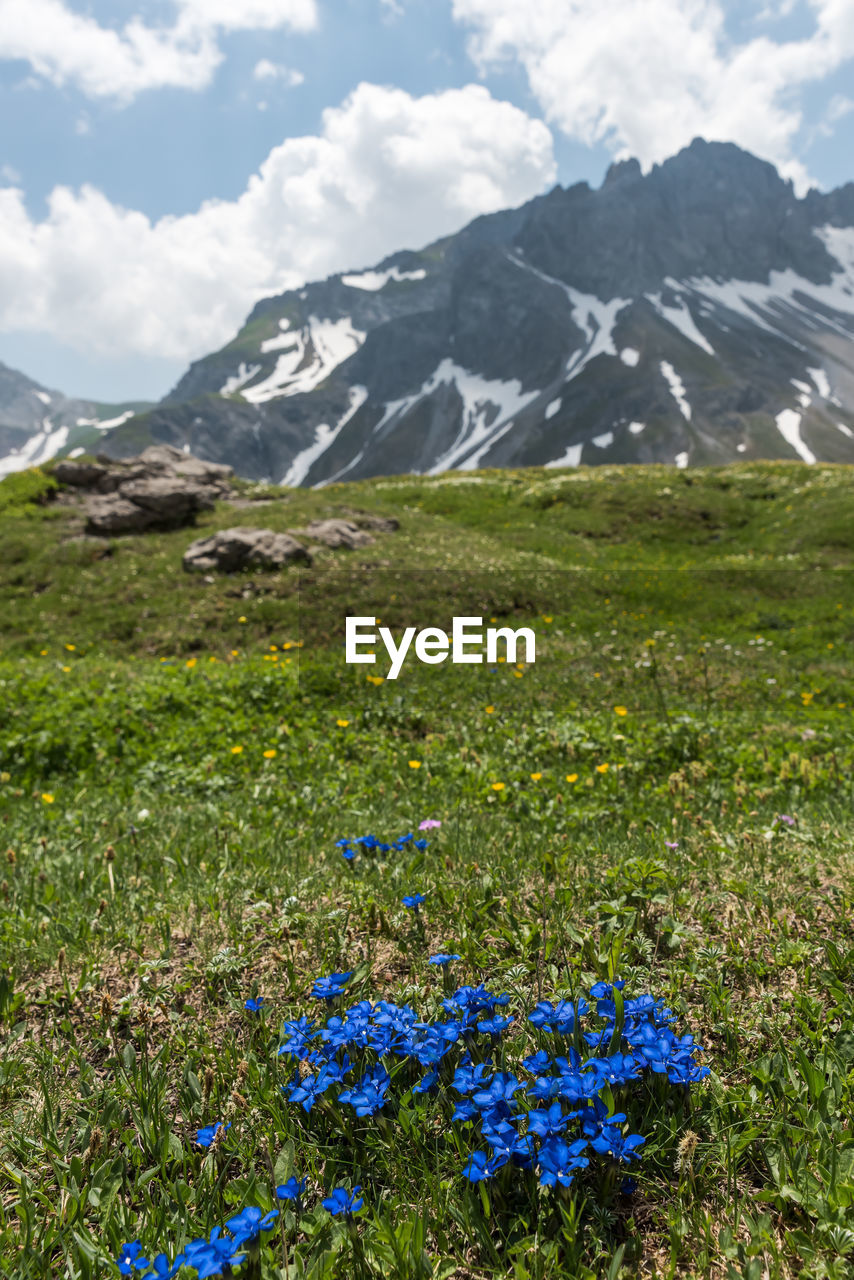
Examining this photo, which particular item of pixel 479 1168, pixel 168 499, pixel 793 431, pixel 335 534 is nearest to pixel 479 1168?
pixel 479 1168

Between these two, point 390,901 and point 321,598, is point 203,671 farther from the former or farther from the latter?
point 390,901

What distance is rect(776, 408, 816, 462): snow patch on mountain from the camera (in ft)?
567

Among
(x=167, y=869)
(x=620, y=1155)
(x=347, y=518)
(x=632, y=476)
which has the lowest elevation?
(x=167, y=869)

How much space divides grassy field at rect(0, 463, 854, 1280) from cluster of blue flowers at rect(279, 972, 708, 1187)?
14mm

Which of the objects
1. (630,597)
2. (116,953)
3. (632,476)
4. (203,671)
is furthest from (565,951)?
(632,476)

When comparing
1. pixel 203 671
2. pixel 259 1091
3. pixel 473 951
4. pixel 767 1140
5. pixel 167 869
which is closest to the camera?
pixel 767 1140

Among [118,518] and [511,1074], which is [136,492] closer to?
[118,518]

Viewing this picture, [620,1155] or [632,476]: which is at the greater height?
[632,476]

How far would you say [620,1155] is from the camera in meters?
1.84

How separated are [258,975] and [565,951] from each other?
1.58 m

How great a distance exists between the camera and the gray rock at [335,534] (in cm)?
2172

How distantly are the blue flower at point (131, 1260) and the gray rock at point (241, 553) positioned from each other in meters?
17.6

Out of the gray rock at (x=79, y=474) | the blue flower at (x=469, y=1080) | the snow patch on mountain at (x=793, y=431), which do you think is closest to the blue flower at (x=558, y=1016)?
the blue flower at (x=469, y=1080)

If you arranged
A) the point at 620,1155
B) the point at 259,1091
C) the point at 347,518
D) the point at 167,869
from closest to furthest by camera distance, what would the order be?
the point at 620,1155
the point at 259,1091
the point at 167,869
the point at 347,518
